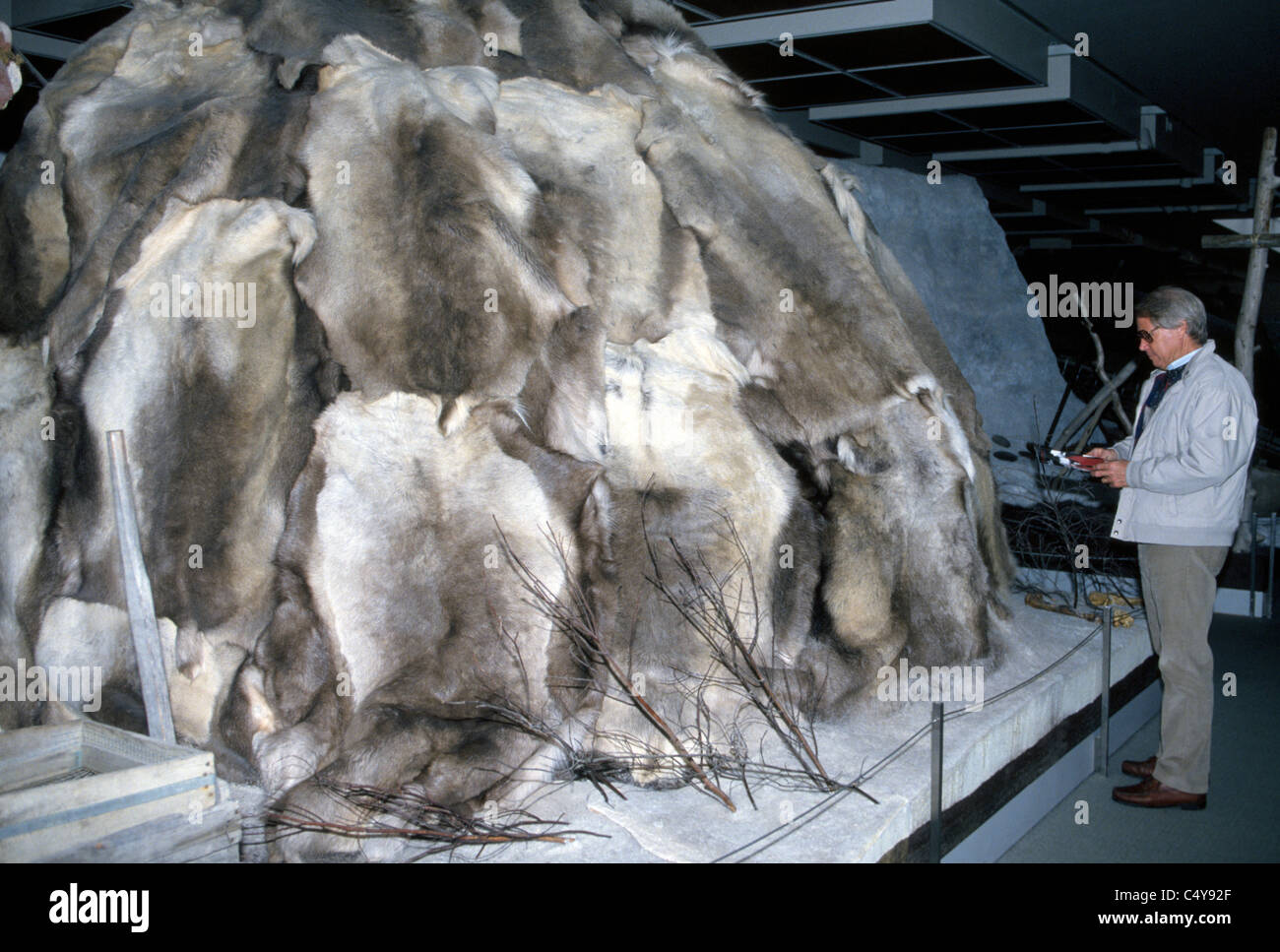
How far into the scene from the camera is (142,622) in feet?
10.6

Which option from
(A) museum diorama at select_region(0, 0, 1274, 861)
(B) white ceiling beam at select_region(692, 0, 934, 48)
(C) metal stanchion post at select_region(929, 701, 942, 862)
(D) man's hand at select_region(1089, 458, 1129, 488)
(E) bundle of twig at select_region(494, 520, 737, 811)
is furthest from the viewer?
(B) white ceiling beam at select_region(692, 0, 934, 48)

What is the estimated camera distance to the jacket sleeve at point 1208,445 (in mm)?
3414

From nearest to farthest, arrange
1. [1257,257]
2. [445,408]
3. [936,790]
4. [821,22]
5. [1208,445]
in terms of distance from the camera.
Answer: [936,790], [1208,445], [445,408], [821,22], [1257,257]

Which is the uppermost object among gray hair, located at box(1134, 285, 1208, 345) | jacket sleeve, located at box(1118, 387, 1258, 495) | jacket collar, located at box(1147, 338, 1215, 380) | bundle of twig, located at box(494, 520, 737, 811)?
gray hair, located at box(1134, 285, 1208, 345)

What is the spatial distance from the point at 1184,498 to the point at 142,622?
3188mm

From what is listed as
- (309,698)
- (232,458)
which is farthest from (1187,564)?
(232,458)

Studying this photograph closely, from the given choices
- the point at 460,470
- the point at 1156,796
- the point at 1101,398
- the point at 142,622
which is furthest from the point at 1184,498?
the point at 1101,398

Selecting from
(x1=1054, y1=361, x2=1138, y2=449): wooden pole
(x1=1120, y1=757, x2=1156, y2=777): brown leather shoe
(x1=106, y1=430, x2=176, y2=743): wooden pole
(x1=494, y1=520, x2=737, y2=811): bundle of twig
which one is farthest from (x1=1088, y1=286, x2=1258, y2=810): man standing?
(x1=1054, y1=361, x2=1138, y2=449): wooden pole

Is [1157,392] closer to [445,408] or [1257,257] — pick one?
[445,408]

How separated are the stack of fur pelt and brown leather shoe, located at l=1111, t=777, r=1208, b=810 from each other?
28.9 inches

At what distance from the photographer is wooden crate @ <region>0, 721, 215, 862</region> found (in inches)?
99.0

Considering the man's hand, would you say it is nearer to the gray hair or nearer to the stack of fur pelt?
the gray hair

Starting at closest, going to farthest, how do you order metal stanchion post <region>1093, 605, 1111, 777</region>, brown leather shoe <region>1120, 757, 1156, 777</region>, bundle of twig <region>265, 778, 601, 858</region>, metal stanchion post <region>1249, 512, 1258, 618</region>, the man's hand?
bundle of twig <region>265, 778, 601, 858</region> → the man's hand → brown leather shoe <region>1120, 757, 1156, 777</region> → metal stanchion post <region>1093, 605, 1111, 777</region> → metal stanchion post <region>1249, 512, 1258, 618</region>

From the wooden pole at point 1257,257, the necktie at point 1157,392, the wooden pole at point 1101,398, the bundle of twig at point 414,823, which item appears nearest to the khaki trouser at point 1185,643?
the necktie at point 1157,392
